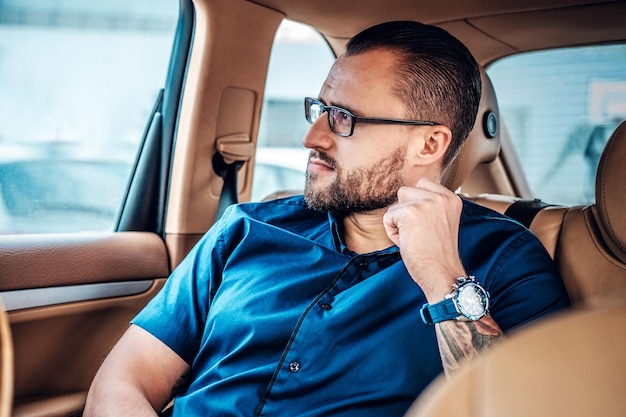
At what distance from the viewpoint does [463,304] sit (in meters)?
1.62

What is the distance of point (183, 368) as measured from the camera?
198cm

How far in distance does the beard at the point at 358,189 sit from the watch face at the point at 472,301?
0.44 metres

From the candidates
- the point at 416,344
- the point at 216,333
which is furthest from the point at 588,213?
the point at 216,333

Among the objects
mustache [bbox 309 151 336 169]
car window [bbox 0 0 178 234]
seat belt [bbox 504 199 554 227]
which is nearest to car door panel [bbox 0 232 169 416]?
car window [bbox 0 0 178 234]

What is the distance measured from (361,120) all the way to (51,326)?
116 centimetres

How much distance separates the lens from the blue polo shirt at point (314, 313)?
1.74 metres

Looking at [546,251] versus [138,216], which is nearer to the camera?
[546,251]

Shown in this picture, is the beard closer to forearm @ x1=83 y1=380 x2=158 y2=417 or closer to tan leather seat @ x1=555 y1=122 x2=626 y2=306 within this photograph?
tan leather seat @ x1=555 y1=122 x2=626 y2=306

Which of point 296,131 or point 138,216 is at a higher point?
point 296,131

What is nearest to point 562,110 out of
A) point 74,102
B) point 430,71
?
point 430,71

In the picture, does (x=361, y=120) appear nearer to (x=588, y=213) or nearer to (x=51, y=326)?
(x=588, y=213)

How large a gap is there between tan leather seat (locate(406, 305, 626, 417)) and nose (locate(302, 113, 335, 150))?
131 cm

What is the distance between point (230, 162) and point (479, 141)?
997 mm

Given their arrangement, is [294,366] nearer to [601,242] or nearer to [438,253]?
[438,253]
